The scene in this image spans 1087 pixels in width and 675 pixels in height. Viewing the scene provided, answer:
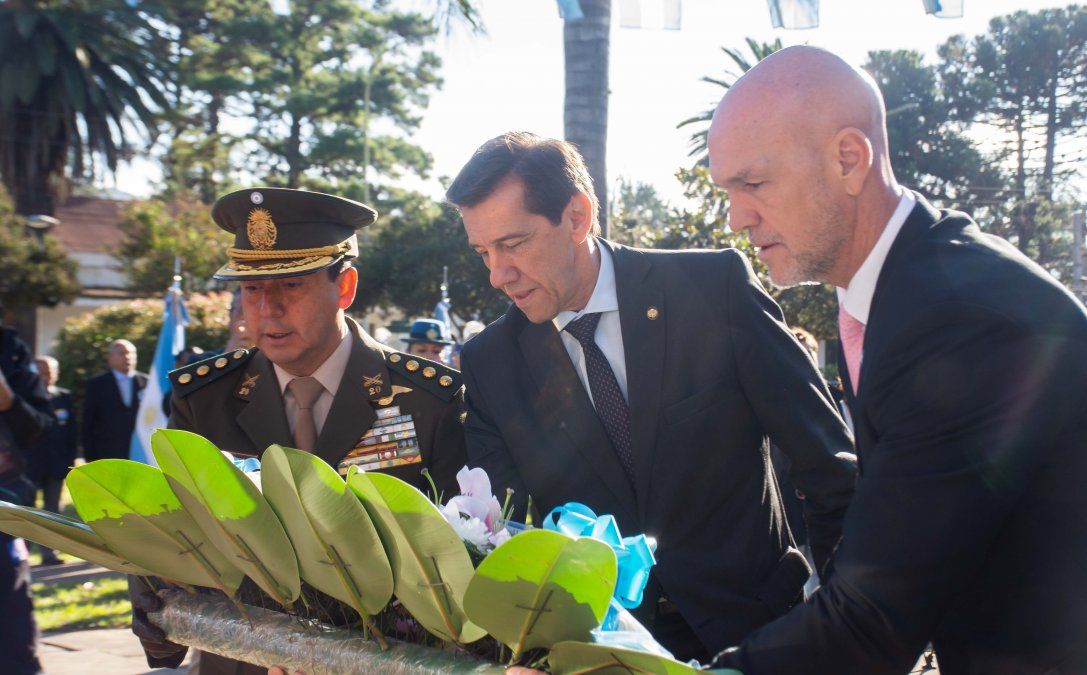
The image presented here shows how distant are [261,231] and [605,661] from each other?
6.69ft

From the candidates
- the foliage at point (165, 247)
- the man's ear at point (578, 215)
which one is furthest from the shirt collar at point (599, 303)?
the foliage at point (165, 247)

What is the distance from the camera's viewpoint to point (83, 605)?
→ 8438 millimetres

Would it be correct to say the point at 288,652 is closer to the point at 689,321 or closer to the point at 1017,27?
the point at 689,321

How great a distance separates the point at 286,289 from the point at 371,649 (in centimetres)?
152

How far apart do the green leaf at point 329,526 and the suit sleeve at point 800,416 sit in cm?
118

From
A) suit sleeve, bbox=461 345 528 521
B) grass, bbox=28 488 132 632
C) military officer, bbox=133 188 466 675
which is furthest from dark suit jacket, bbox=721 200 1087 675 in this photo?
grass, bbox=28 488 132 632

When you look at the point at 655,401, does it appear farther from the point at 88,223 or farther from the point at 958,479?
the point at 88,223

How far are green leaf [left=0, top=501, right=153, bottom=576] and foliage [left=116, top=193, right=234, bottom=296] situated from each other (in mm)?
25390

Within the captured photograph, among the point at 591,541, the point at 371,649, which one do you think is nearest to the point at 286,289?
the point at 371,649

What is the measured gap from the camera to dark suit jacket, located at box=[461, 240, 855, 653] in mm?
2523

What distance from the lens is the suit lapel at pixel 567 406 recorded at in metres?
2.63

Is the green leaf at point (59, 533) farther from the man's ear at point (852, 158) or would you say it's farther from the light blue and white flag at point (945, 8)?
the light blue and white flag at point (945, 8)

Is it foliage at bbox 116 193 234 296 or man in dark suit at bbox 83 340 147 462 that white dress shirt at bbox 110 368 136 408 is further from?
foliage at bbox 116 193 234 296

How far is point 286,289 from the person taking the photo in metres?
3.08
